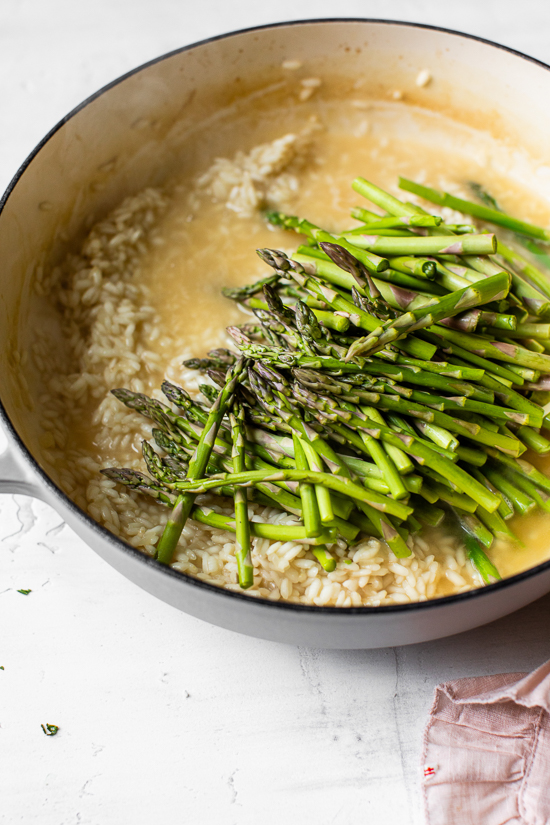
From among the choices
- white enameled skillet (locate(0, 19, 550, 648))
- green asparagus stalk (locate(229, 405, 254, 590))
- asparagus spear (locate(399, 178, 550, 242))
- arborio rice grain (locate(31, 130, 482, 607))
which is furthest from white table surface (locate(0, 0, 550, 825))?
asparagus spear (locate(399, 178, 550, 242))

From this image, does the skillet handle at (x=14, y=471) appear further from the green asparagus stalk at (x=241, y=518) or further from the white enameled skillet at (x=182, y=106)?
the green asparagus stalk at (x=241, y=518)

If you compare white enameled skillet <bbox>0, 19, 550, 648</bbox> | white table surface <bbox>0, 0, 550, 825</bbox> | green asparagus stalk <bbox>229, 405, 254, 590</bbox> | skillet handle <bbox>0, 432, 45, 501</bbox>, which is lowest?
white table surface <bbox>0, 0, 550, 825</bbox>

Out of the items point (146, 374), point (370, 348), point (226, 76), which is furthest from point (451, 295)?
point (226, 76)

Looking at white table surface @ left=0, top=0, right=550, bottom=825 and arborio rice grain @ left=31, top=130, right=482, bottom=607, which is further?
arborio rice grain @ left=31, top=130, right=482, bottom=607

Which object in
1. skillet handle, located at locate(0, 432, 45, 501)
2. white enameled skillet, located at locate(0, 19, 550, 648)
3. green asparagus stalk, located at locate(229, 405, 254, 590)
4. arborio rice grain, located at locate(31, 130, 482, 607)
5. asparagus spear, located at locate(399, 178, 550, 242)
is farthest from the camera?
asparagus spear, located at locate(399, 178, 550, 242)

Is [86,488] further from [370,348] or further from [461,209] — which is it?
[461,209]

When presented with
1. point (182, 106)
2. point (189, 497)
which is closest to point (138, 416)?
point (189, 497)

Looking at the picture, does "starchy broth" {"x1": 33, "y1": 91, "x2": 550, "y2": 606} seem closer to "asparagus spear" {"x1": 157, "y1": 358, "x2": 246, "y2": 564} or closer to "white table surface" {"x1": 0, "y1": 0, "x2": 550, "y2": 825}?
"asparagus spear" {"x1": 157, "y1": 358, "x2": 246, "y2": 564}

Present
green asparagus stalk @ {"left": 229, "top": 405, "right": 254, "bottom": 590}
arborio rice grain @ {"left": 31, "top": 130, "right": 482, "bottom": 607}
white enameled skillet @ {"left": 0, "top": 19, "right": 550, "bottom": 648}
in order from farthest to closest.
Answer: white enameled skillet @ {"left": 0, "top": 19, "right": 550, "bottom": 648}, arborio rice grain @ {"left": 31, "top": 130, "right": 482, "bottom": 607}, green asparagus stalk @ {"left": 229, "top": 405, "right": 254, "bottom": 590}
